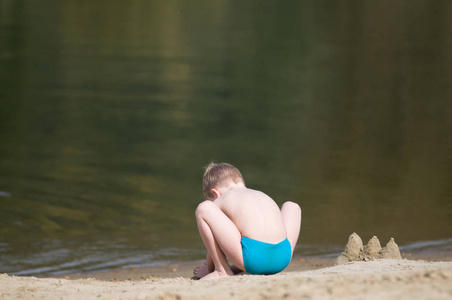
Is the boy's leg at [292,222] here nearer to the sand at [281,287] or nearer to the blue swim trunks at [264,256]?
the blue swim trunks at [264,256]

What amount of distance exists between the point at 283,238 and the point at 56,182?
4.21 m

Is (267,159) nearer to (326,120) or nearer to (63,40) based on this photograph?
(326,120)

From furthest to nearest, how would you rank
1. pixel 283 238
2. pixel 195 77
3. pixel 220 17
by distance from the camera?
pixel 220 17
pixel 195 77
pixel 283 238

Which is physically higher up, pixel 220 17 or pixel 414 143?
pixel 220 17

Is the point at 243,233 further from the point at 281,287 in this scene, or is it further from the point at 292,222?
the point at 281,287

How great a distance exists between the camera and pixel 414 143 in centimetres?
1080

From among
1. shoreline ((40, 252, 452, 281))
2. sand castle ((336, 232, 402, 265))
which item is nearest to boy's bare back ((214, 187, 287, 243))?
sand castle ((336, 232, 402, 265))

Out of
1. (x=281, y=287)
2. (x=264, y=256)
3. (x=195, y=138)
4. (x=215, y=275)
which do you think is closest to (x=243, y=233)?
(x=264, y=256)

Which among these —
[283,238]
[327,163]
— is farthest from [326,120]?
[283,238]

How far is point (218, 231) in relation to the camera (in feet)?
13.5

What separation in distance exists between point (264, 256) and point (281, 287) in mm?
841

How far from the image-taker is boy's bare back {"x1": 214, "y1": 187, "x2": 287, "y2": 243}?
13.6 feet

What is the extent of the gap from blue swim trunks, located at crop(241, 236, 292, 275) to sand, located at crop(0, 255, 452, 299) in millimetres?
210

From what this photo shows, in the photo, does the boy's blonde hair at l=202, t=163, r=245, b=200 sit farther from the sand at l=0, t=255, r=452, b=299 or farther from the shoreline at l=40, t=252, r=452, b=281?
the shoreline at l=40, t=252, r=452, b=281
